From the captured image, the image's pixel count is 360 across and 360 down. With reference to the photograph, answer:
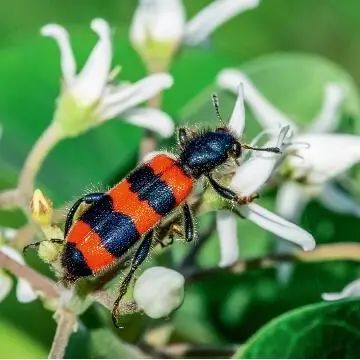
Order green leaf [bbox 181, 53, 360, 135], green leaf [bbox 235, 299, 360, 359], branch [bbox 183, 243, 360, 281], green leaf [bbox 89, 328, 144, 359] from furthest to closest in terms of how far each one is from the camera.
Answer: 1. green leaf [bbox 181, 53, 360, 135]
2. branch [bbox 183, 243, 360, 281]
3. green leaf [bbox 89, 328, 144, 359]
4. green leaf [bbox 235, 299, 360, 359]

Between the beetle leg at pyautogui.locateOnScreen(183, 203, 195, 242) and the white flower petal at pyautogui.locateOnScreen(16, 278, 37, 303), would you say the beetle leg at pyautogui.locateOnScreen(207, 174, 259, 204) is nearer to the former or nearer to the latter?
the beetle leg at pyautogui.locateOnScreen(183, 203, 195, 242)

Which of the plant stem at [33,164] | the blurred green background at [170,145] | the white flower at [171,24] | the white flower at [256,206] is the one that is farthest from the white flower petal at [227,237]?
the white flower at [171,24]

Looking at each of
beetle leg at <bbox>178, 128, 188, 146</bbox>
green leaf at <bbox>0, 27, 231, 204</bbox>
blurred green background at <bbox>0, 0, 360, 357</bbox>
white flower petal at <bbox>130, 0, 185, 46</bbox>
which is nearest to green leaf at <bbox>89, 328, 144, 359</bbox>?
blurred green background at <bbox>0, 0, 360, 357</bbox>

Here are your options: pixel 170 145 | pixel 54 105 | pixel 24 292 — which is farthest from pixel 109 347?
pixel 54 105

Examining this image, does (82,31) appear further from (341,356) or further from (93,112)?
(341,356)

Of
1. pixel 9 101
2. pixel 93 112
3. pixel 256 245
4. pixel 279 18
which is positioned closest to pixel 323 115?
pixel 256 245

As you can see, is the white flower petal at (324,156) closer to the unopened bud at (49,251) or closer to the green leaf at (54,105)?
the green leaf at (54,105)
